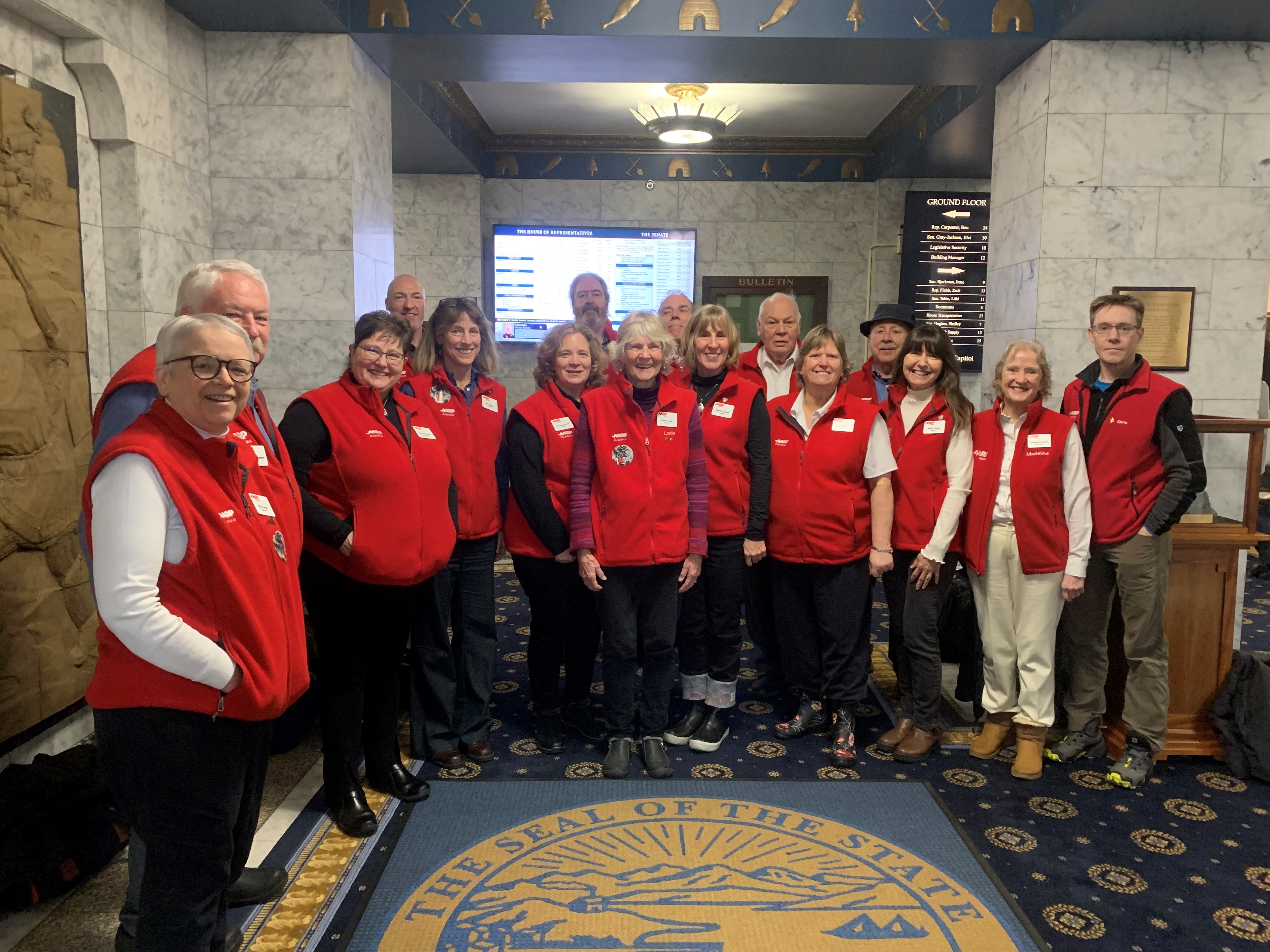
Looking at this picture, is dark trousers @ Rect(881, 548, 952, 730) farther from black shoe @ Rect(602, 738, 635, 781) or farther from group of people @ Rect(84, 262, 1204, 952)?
black shoe @ Rect(602, 738, 635, 781)

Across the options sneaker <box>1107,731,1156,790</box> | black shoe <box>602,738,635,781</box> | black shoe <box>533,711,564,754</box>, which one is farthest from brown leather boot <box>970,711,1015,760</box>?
black shoe <box>533,711,564,754</box>

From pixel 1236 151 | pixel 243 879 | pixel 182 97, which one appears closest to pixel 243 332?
pixel 243 879

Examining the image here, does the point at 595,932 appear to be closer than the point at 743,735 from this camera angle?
Yes

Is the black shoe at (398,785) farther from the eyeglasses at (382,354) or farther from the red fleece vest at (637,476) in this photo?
the eyeglasses at (382,354)

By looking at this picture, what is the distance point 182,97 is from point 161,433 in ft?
10.8

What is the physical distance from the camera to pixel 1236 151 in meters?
4.28

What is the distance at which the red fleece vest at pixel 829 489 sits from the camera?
3.05m

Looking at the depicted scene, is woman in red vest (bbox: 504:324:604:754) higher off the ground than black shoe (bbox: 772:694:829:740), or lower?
higher

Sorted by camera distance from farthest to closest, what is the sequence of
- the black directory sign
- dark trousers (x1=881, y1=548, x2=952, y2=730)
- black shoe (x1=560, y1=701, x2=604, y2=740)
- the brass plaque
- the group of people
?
the black directory sign, the brass plaque, black shoe (x1=560, y1=701, x2=604, y2=740), dark trousers (x1=881, y1=548, x2=952, y2=730), the group of people

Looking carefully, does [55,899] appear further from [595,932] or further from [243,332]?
[243,332]

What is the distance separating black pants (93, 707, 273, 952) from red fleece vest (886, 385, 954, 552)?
2.33 m

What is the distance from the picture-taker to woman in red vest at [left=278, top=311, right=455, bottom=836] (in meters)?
2.40

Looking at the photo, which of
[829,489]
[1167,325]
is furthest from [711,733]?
[1167,325]

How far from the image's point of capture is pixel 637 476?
9.32 feet
